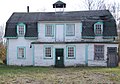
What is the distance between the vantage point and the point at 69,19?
116ft

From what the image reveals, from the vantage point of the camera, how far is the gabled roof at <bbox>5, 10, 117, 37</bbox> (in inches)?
1385

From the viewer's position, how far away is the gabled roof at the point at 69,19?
35.2 metres

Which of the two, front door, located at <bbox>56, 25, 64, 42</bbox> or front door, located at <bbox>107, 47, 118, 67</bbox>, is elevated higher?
front door, located at <bbox>56, 25, 64, 42</bbox>

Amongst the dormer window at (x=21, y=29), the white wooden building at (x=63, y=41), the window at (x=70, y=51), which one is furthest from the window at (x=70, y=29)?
the dormer window at (x=21, y=29)

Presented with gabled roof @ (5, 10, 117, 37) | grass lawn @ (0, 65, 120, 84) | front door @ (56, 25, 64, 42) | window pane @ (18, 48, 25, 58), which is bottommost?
grass lawn @ (0, 65, 120, 84)

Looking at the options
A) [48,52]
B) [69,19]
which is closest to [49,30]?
[48,52]

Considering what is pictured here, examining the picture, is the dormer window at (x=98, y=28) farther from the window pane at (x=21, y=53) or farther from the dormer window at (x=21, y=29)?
the window pane at (x=21, y=53)

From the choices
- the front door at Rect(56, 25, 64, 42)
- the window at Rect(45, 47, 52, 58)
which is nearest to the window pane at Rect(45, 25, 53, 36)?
the front door at Rect(56, 25, 64, 42)

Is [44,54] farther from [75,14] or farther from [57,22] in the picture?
[75,14]

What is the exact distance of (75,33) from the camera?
3506 cm

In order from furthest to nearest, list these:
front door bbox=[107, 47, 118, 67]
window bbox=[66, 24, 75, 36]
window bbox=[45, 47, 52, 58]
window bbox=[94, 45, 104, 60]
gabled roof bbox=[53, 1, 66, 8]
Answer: gabled roof bbox=[53, 1, 66, 8], window bbox=[66, 24, 75, 36], window bbox=[45, 47, 52, 58], window bbox=[94, 45, 104, 60], front door bbox=[107, 47, 118, 67]

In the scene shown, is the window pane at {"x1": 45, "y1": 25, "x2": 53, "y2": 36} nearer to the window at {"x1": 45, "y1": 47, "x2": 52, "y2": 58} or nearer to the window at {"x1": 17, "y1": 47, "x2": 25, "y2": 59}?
the window at {"x1": 45, "y1": 47, "x2": 52, "y2": 58}

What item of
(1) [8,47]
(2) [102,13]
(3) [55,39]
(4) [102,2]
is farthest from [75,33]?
(4) [102,2]

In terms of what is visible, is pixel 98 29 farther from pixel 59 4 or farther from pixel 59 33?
pixel 59 4
